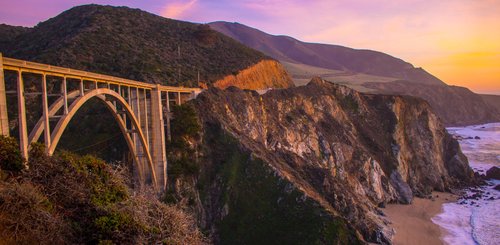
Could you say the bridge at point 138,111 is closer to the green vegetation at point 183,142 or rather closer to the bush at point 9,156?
the green vegetation at point 183,142

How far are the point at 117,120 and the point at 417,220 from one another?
1248 inches

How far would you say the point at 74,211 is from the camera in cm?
1261

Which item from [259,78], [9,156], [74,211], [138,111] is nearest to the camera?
[74,211]

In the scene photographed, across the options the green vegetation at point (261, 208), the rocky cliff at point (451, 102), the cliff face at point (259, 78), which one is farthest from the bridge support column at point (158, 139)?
the rocky cliff at point (451, 102)

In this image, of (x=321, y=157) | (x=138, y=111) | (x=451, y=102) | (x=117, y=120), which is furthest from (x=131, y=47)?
(x=451, y=102)

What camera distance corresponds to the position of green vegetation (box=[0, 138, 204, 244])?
10633 mm

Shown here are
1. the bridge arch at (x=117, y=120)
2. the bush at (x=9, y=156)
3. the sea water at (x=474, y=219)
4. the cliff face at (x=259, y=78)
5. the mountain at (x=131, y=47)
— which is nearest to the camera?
the bush at (x=9, y=156)

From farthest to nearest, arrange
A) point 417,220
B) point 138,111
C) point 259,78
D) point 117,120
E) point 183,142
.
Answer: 1. point 259,78
2. point 417,220
3. point 183,142
4. point 138,111
5. point 117,120

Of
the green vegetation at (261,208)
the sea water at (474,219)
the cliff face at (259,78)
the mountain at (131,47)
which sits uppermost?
the mountain at (131,47)

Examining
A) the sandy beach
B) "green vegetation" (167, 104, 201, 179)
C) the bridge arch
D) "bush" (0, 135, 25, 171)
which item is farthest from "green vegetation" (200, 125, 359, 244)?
"bush" (0, 135, 25, 171)

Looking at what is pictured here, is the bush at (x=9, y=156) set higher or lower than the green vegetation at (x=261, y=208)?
higher

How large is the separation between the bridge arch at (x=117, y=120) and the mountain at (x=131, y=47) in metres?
19.3

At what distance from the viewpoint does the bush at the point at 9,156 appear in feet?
42.1

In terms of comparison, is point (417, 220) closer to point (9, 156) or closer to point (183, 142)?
point (183, 142)
